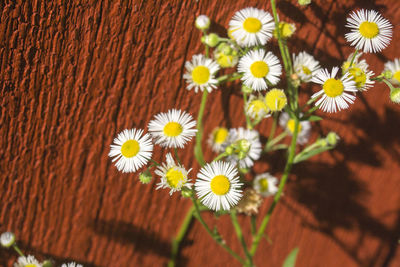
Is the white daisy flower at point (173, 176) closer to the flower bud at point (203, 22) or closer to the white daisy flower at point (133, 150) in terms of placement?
the white daisy flower at point (133, 150)

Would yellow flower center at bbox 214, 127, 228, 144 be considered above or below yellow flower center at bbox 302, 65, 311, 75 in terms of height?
below

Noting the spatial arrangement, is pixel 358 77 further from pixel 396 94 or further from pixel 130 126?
pixel 130 126

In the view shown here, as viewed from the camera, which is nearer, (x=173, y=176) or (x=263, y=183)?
(x=173, y=176)

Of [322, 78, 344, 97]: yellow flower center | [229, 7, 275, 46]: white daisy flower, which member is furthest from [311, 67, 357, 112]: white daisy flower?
[229, 7, 275, 46]: white daisy flower

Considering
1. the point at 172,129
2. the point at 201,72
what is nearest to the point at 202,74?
the point at 201,72

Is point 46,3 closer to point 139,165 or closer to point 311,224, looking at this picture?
point 139,165

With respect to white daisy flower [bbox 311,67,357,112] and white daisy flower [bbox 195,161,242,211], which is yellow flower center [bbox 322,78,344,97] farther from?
white daisy flower [bbox 195,161,242,211]
